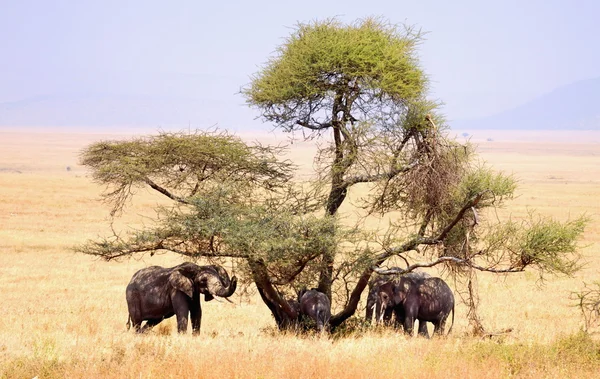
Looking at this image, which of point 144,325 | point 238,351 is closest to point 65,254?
point 144,325

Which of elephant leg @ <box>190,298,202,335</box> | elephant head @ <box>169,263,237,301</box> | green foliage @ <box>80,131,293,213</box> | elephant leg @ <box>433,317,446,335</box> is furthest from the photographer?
elephant leg @ <box>433,317,446,335</box>

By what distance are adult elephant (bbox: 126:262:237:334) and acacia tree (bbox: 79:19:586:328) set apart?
1.47 ft

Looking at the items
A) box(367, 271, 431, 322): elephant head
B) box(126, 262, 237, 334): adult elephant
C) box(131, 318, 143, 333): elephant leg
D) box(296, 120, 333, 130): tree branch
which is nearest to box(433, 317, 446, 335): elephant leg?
box(367, 271, 431, 322): elephant head

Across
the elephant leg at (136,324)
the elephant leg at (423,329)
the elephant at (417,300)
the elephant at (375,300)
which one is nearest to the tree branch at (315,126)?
the elephant at (375,300)

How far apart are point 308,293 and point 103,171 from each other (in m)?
5.00

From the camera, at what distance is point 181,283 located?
1845 cm

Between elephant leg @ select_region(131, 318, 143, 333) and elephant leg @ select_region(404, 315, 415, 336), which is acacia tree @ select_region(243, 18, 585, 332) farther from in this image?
elephant leg @ select_region(131, 318, 143, 333)

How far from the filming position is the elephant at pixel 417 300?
19109 mm

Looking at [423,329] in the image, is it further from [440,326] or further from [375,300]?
[375,300]

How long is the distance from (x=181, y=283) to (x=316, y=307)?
9.24 feet

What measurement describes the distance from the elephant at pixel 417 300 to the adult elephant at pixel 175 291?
343 cm

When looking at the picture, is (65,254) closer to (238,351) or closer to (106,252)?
(106,252)

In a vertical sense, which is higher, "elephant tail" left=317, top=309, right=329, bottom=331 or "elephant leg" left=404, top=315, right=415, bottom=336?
"elephant tail" left=317, top=309, right=329, bottom=331

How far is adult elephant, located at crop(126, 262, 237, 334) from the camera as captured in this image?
60.4 ft
